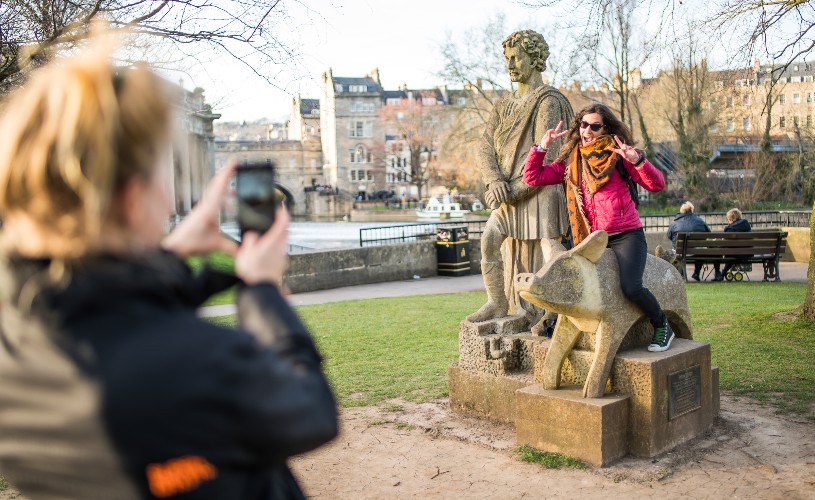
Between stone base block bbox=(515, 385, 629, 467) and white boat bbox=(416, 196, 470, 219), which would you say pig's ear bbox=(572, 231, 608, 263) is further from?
white boat bbox=(416, 196, 470, 219)

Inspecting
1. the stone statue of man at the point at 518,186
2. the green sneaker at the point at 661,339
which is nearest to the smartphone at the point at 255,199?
the green sneaker at the point at 661,339

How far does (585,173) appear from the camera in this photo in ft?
20.7

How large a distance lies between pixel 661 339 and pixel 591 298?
814 millimetres

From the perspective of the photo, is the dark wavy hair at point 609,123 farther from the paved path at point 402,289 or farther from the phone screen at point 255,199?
the paved path at point 402,289

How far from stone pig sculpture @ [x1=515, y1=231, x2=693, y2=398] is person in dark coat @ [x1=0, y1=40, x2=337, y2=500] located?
167 inches

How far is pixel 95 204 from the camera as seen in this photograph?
146 centimetres

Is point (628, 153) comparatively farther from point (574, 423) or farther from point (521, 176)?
point (574, 423)

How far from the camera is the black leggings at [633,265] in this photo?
19.9ft

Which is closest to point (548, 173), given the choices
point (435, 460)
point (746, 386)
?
point (435, 460)

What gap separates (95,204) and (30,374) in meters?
0.35

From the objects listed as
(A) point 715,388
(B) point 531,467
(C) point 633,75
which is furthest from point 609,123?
(C) point 633,75

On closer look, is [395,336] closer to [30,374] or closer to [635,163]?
[635,163]

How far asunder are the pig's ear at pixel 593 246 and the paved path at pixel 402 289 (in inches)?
393

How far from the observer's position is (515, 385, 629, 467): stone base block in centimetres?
597
